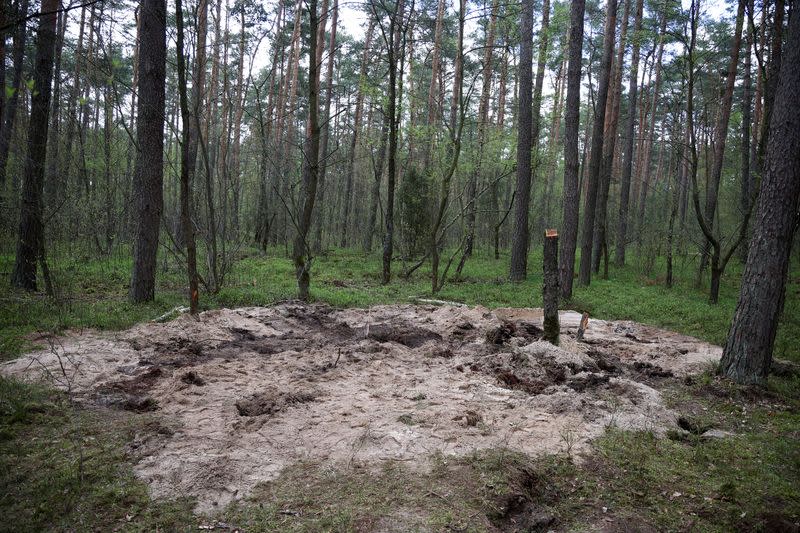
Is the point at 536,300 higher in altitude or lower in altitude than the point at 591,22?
lower

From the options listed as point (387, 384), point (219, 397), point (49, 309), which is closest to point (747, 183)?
point (387, 384)

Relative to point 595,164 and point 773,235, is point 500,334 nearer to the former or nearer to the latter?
point 773,235

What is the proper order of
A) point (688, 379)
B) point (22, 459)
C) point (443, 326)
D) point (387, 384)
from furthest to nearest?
1. point (443, 326)
2. point (688, 379)
3. point (387, 384)
4. point (22, 459)

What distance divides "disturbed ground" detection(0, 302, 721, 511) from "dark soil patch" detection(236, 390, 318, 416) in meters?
0.02

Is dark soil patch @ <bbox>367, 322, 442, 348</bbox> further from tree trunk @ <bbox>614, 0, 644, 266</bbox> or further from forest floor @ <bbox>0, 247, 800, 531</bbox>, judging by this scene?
tree trunk @ <bbox>614, 0, 644, 266</bbox>

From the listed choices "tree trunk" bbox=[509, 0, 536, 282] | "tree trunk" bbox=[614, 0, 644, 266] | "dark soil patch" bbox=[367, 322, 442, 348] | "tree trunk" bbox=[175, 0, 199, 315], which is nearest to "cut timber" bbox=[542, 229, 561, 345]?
"dark soil patch" bbox=[367, 322, 442, 348]

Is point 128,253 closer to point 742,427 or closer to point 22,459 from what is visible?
point 22,459

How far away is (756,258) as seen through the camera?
5219 millimetres

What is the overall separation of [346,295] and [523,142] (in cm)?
733

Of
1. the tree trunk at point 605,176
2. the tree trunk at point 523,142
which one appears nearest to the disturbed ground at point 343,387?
the tree trunk at point 523,142

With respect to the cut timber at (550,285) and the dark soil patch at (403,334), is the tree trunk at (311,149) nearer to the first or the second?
the dark soil patch at (403,334)

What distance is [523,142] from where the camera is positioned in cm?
1399

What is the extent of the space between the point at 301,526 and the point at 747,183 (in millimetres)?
19995

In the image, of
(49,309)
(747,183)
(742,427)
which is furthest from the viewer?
(747,183)
